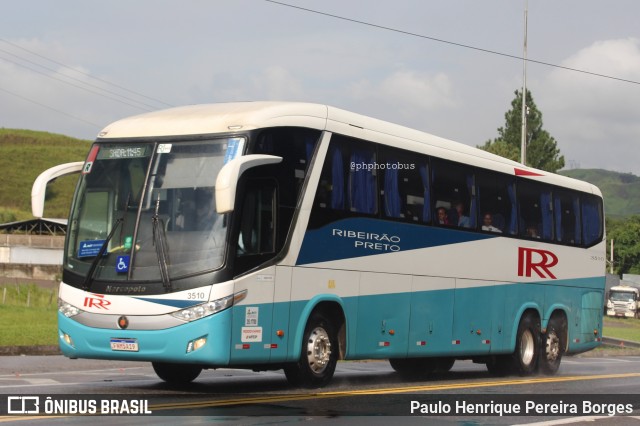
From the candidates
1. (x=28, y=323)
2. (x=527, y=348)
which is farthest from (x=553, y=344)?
(x=28, y=323)

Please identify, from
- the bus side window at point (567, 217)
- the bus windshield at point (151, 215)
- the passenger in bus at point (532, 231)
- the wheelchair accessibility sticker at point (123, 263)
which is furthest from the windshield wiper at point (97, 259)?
the bus side window at point (567, 217)

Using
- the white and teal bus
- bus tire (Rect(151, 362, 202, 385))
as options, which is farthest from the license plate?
bus tire (Rect(151, 362, 202, 385))

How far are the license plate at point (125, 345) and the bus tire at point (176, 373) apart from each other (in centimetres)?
197

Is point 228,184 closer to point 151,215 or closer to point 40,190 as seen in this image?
point 151,215

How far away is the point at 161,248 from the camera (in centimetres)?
1384

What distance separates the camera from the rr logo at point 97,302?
551 inches

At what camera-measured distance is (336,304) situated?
52.9 ft

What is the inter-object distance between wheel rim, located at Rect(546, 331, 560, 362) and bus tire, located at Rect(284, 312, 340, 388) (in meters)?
7.97

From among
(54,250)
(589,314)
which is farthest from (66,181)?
(589,314)

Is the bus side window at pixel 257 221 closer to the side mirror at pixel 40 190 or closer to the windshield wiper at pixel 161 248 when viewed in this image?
the windshield wiper at pixel 161 248

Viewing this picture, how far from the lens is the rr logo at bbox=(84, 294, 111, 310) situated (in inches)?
551

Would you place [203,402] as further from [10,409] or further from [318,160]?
[318,160]

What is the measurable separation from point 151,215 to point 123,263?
0.69 meters

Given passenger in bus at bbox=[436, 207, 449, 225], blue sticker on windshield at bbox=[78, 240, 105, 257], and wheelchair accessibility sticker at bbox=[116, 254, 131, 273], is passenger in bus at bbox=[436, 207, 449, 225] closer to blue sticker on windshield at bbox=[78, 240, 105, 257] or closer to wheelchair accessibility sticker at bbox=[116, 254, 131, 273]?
wheelchair accessibility sticker at bbox=[116, 254, 131, 273]
